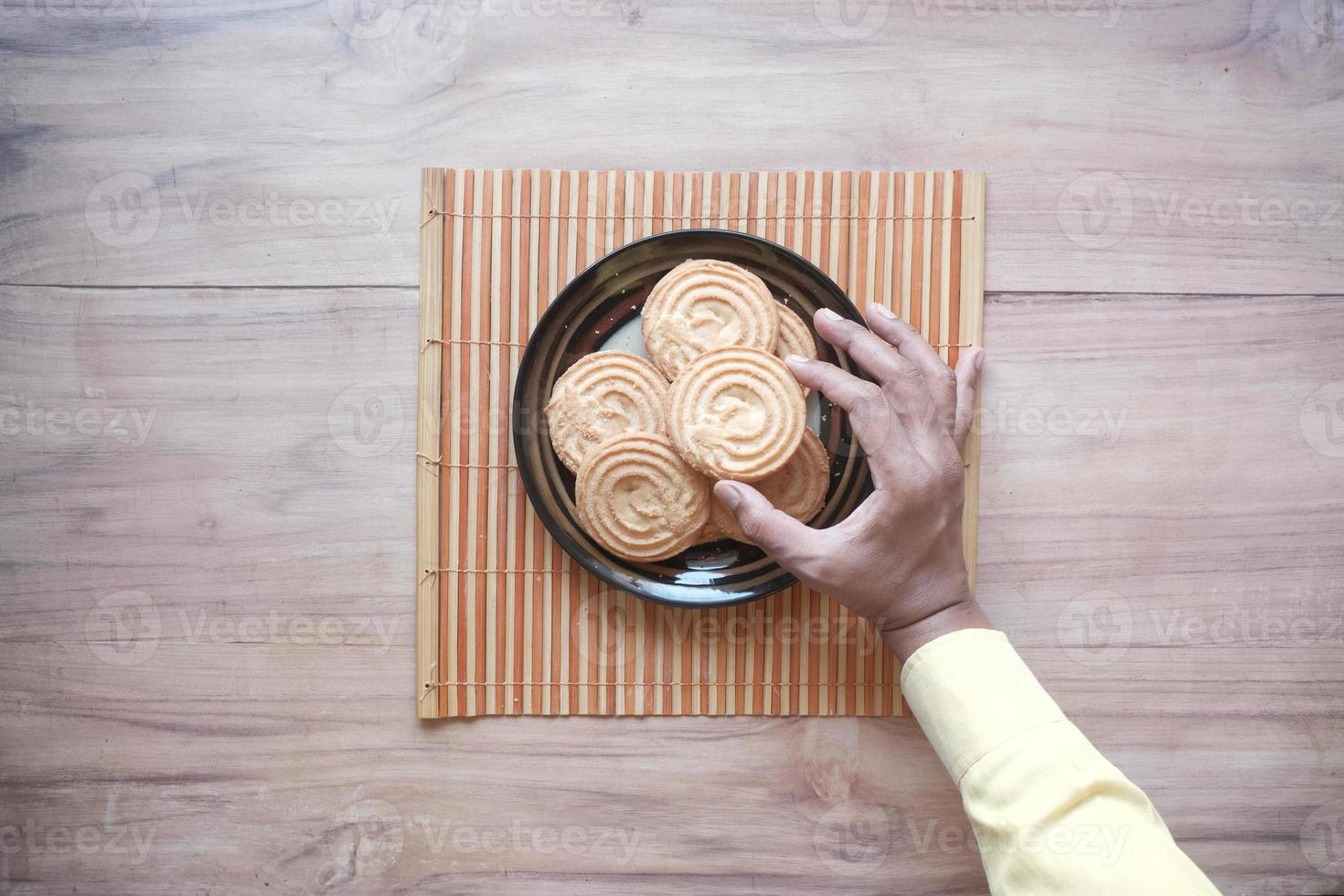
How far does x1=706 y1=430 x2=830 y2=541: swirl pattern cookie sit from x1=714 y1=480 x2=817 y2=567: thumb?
118 millimetres

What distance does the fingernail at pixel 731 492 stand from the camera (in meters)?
1.38

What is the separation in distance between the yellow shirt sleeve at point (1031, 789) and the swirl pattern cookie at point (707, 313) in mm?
631

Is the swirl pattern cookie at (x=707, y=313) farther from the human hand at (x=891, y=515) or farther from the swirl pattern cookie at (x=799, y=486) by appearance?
the swirl pattern cookie at (x=799, y=486)

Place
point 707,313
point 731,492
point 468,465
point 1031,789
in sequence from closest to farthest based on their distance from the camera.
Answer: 1. point 1031,789
2. point 731,492
3. point 707,313
4. point 468,465

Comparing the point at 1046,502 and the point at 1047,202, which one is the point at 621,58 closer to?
the point at 1047,202

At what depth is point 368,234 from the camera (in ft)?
5.42

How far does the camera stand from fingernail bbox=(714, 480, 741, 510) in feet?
4.53

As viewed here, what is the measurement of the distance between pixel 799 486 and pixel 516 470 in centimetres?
55

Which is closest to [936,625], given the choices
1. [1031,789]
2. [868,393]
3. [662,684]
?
[1031,789]

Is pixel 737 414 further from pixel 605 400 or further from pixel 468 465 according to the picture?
pixel 468 465

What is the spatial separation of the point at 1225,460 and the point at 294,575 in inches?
73.7

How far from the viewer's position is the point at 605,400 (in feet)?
4.95

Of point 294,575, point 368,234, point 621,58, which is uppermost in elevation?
point 621,58

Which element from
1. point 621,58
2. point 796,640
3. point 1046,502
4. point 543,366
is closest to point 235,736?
point 543,366
